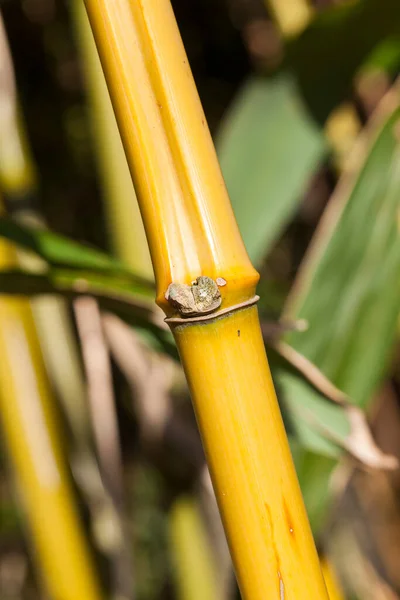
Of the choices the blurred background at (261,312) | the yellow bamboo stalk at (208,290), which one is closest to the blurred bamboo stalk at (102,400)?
the blurred background at (261,312)

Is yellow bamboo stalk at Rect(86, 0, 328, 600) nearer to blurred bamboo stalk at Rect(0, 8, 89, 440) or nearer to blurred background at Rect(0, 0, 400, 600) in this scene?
blurred background at Rect(0, 0, 400, 600)

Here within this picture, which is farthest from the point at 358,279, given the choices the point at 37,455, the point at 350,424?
the point at 37,455

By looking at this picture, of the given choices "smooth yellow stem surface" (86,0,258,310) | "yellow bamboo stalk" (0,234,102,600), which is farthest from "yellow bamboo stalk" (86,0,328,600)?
"yellow bamboo stalk" (0,234,102,600)

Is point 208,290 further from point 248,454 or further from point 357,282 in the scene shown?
point 357,282

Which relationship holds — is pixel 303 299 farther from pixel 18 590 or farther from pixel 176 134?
pixel 18 590

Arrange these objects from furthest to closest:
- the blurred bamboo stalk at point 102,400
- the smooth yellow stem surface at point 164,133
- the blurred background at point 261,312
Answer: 1. the blurred bamboo stalk at point 102,400
2. the blurred background at point 261,312
3. the smooth yellow stem surface at point 164,133

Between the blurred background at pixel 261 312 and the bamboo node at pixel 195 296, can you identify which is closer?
the bamboo node at pixel 195 296

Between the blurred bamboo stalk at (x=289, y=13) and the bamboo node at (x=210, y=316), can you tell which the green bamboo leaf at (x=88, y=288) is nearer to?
the bamboo node at (x=210, y=316)
